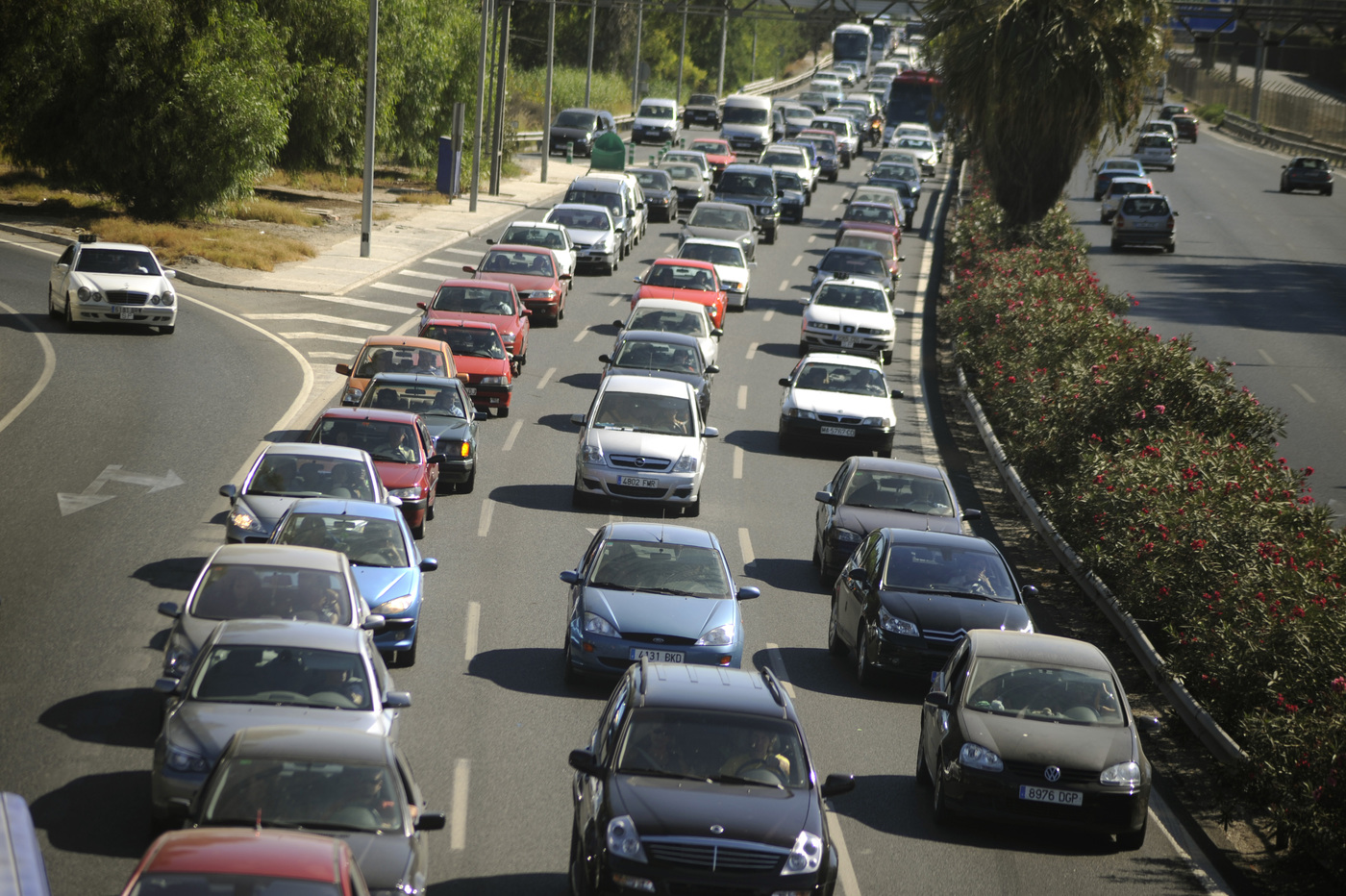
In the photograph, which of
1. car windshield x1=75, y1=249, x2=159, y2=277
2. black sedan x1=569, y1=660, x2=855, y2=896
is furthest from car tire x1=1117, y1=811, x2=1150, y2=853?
car windshield x1=75, y1=249, x2=159, y2=277

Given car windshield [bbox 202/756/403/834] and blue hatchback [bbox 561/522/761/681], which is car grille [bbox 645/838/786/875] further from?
blue hatchback [bbox 561/522/761/681]

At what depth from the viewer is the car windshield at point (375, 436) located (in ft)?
62.8

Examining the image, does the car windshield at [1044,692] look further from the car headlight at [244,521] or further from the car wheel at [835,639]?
the car headlight at [244,521]

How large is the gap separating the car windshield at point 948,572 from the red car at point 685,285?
1811cm

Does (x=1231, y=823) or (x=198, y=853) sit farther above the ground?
(x=198, y=853)

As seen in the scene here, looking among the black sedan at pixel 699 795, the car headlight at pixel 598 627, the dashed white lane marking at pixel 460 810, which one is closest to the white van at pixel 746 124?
the car headlight at pixel 598 627

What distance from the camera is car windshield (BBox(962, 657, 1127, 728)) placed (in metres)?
11.9

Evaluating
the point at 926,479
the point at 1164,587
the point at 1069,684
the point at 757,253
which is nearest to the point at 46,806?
the point at 1069,684

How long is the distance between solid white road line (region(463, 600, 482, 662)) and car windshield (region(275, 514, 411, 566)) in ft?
3.28

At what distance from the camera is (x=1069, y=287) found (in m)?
29.0

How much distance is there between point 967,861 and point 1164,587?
17.7 feet

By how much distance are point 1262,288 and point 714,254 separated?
17.4 metres

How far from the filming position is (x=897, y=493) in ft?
63.1

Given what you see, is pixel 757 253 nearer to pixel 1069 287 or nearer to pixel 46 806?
pixel 1069 287
